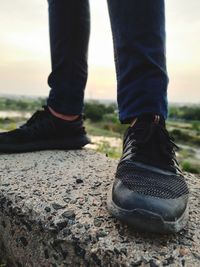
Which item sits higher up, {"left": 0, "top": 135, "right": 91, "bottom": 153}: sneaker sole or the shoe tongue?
the shoe tongue

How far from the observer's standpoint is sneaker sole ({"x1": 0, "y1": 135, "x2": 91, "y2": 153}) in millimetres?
1161

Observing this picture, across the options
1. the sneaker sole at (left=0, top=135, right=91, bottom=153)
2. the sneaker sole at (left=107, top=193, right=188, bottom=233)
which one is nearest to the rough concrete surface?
the sneaker sole at (left=107, top=193, right=188, bottom=233)

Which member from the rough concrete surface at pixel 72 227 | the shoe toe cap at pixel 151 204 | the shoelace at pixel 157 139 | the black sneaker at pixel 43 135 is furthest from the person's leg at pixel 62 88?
the shoe toe cap at pixel 151 204

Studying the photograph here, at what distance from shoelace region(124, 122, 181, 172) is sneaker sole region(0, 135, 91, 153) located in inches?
→ 20.2

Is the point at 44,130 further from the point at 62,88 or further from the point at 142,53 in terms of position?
the point at 142,53

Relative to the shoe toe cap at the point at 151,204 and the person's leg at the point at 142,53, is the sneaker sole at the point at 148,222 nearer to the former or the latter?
the shoe toe cap at the point at 151,204

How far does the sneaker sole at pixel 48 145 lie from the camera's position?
116cm

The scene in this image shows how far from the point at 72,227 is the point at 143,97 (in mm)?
294

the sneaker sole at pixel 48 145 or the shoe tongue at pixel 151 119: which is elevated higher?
the shoe tongue at pixel 151 119

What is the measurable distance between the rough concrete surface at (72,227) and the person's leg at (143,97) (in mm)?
64

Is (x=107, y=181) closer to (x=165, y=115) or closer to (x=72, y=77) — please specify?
(x=165, y=115)

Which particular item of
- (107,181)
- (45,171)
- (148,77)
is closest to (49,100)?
(45,171)

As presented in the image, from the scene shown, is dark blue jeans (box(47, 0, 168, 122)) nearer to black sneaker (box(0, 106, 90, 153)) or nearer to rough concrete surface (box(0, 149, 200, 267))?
rough concrete surface (box(0, 149, 200, 267))

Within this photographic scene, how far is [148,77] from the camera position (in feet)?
2.36
